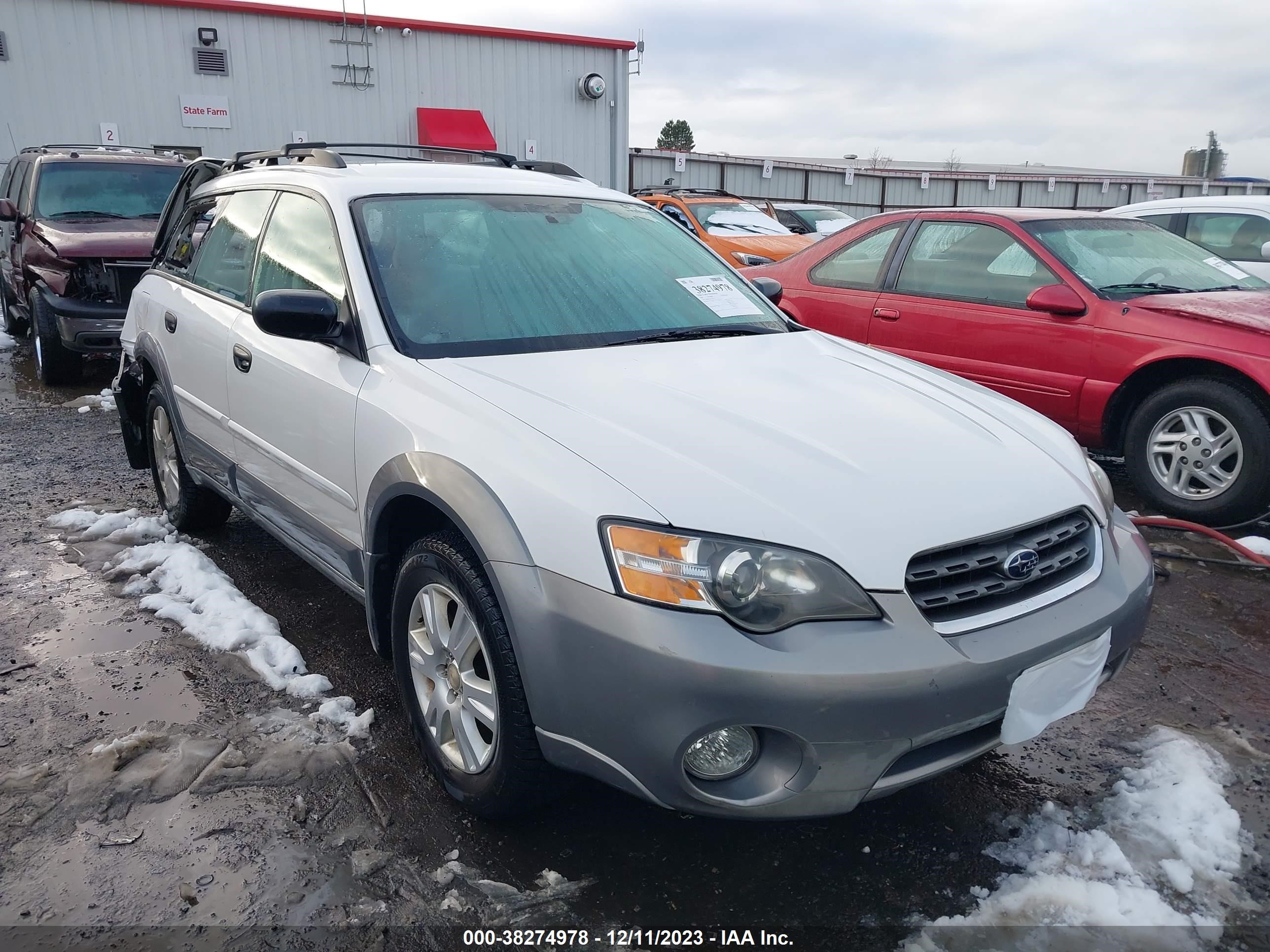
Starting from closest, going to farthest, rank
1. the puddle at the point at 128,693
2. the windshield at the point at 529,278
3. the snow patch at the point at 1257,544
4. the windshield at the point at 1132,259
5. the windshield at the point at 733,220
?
the windshield at the point at 529,278 < the puddle at the point at 128,693 < the snow patch at the point at 1257,544 < the windshield at the point at 1132,259 < the windshield at the point at 733,220

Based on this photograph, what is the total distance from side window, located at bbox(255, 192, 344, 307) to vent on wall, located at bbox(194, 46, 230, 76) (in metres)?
15.9

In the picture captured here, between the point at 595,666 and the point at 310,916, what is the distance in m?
0.86

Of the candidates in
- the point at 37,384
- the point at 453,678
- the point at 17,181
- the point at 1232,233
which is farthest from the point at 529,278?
the point at 17,181

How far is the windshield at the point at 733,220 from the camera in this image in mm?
11383

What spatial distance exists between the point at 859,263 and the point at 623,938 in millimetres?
4684

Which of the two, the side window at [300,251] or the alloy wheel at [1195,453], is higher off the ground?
the side window at [300,251]

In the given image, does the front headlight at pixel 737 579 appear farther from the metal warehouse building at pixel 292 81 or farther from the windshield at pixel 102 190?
the metal warehouse building at pixel 292 81

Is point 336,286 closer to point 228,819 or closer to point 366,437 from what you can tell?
point 366,437

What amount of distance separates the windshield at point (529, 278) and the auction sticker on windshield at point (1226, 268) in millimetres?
3413

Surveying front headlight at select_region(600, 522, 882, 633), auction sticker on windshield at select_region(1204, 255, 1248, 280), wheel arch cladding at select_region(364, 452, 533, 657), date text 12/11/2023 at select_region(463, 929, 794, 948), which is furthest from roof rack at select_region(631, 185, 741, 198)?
date text 12/11/2023 at select_region(463, 929, 794, 948)

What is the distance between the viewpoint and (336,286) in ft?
9.00

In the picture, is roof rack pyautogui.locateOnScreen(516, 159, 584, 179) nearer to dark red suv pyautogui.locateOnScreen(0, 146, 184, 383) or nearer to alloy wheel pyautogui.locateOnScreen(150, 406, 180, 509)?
alloy wheel pyautogui.locateOnScreen(150, 406, 180, 509)

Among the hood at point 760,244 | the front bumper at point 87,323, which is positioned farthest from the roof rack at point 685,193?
the front bumper at point 87,323

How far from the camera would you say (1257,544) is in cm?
404
